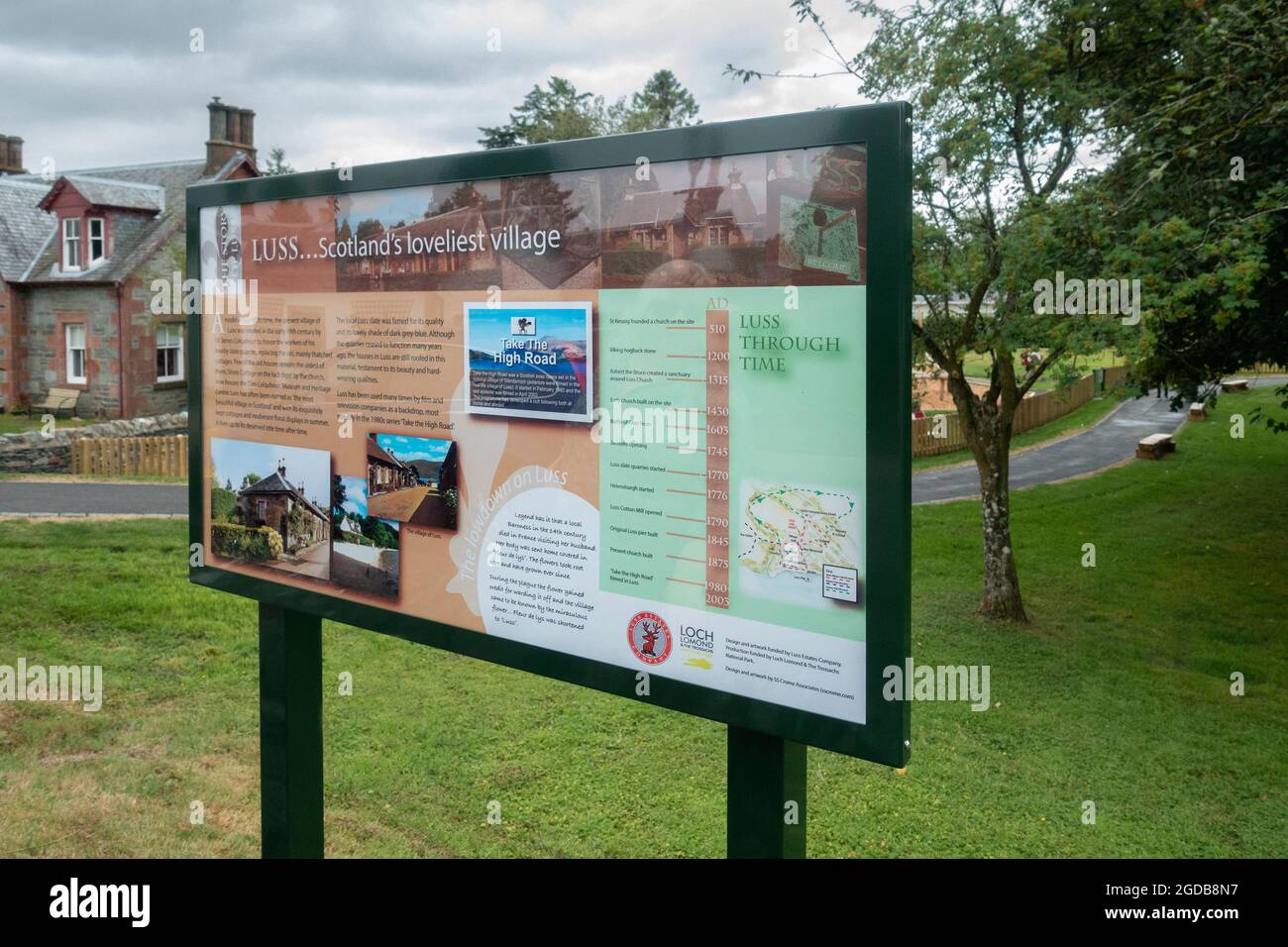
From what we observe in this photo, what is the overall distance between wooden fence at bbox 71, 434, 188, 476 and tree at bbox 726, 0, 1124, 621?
17.5 metres

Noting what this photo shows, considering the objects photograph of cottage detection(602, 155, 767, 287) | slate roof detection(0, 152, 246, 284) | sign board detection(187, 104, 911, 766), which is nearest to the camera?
sign board detection(187, 104, 911, 766)

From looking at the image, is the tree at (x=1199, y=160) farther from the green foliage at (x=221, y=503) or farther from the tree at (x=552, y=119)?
the tree at (x=552, y=119)

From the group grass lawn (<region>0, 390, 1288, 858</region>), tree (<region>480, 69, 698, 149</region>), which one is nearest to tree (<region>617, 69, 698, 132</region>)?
tree (<region>480, 69, 698, 149</region>)

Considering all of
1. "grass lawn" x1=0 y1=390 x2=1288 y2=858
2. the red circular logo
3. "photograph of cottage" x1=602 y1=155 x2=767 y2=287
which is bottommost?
"grass lawn" x1=0 y1=390 x2=1288 y2=858

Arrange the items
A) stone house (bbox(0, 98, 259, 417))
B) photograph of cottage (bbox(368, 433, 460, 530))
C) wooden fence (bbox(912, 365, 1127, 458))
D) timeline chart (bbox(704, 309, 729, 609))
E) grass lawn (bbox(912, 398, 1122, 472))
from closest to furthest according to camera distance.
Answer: timeline chart (bbox(704, 309, 729, 609)) → photograph of cottage (bbox(368, 433, 460, 530)) → grass lawn (bbox(912, 398, 1122, 472)) → wooden fence (bbox(912, 365, 1127, 458)) → stone house (bbox(0, 98, 259, 417))

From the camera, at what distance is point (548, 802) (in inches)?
295

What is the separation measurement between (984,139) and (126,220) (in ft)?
95.4

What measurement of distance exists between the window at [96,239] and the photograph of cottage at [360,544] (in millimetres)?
32079

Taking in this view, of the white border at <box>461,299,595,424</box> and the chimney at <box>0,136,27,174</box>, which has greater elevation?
the chimney at <box>0,136,27,174</box>

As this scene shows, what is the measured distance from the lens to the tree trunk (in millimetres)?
12914

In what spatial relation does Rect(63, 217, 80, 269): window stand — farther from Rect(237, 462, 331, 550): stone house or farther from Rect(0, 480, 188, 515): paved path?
Rect(237, 462, 331, 550): stone house

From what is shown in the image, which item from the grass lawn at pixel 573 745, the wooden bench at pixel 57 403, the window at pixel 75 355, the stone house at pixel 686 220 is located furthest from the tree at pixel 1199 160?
the window at pixel 75 355
